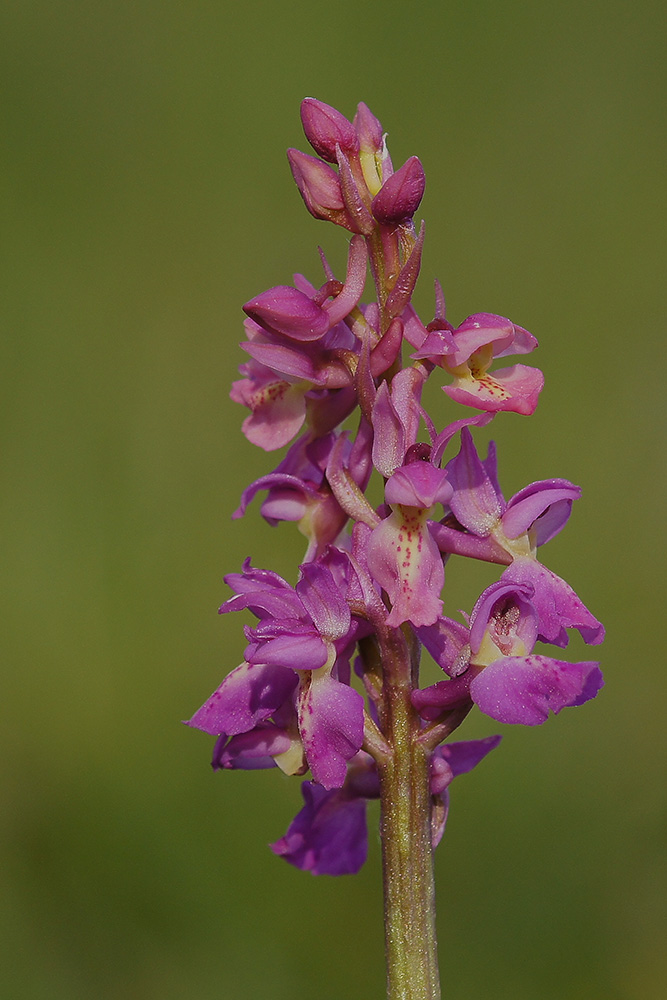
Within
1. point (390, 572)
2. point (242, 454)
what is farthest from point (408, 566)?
point (242, 454)

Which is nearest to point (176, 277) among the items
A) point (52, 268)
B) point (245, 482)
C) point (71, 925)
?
point (52, 268)

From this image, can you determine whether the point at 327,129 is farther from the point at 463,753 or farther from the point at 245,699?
the point at 463,753

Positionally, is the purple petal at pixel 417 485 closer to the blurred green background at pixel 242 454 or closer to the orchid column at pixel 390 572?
the orchid column at pixel 390 572

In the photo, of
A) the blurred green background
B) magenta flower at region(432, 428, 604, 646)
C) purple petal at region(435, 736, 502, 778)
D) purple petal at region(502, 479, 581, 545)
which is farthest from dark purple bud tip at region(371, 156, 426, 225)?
the blurred green background

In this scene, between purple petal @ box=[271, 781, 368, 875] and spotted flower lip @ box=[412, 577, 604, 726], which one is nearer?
spotted flower lip @ box=[412, 577, 604, 726]

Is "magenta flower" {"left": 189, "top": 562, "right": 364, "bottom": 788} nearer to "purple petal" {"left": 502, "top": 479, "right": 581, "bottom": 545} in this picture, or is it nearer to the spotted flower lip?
the spotted flower lip

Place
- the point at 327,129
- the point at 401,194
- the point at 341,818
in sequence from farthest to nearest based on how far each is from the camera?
the point at 341,818 < the point at 327,129 < the point at 401,194

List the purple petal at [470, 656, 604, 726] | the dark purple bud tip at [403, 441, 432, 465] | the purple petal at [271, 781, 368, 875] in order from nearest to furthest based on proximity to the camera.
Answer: the purple petal at [470, 656, 604, 726], the dark purple bud tip at [403, 441, 432, 465], the purple petal at [271, 781, 368, 875]

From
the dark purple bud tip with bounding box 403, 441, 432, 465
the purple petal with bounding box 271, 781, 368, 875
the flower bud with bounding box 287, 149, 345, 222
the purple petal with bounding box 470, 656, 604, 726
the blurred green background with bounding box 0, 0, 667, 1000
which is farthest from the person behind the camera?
the blurred green background with bounding box 0, 0, 667, 1000
